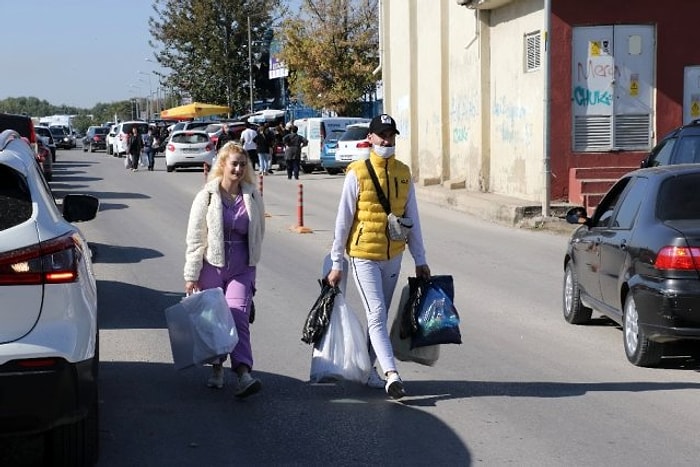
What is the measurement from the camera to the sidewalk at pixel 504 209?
1962 cm

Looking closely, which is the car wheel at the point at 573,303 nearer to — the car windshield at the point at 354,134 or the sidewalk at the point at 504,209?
the sidewalk at the point at 504,209

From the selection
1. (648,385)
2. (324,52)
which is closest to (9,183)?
(648,385)

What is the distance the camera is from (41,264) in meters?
4.94

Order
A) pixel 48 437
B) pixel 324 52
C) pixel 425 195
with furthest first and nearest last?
pixel 324 52 → pixel 425 195 → pixel 48 437

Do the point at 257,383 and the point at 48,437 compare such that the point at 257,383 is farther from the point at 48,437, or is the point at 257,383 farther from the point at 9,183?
the point at 9,183

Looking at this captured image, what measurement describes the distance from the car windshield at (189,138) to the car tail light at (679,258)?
99.7 ft

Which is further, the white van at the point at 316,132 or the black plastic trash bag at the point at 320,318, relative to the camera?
the white van at the point at 316,132

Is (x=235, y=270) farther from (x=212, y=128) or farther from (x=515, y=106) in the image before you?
(x=212, y=128)

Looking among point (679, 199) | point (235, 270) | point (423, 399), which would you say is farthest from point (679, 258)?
point (235, 270)

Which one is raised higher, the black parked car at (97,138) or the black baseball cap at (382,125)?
the black baseball cap at (382,125)

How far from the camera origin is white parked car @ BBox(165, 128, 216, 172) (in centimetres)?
3703

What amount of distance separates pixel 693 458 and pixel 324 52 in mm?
47429

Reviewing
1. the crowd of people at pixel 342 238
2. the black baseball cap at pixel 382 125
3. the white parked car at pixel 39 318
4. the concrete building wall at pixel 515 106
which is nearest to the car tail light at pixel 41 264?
the white parked car at pixel 39 318

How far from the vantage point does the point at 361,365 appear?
7129mm
